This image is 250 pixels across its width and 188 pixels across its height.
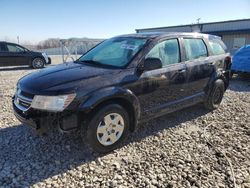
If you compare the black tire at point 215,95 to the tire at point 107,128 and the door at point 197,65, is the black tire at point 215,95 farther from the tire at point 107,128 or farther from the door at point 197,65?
the tire at point 107,128

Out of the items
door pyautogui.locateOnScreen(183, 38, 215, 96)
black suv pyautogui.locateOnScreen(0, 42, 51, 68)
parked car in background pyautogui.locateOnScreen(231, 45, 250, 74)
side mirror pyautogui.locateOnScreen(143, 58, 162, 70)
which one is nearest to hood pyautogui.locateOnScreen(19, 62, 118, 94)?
side mirror pyautogui.locateOnScreen(143, 58, 162, 70)

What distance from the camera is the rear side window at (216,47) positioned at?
5273 mm

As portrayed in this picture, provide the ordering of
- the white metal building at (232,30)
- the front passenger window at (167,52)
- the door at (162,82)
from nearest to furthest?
the door at (162,82) → the front passenger window at (167,52) → the white metal building at (232,30)

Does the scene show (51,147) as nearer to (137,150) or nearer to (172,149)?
(137,150)

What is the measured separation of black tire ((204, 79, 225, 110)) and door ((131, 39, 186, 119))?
108cm

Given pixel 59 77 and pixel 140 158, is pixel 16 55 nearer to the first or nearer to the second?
pixel 59 77

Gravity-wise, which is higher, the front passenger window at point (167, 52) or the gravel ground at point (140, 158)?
the front passenger window at point (167, 52)

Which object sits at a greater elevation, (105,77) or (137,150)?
(105,77)

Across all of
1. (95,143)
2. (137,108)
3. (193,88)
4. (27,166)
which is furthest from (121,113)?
(193,88)

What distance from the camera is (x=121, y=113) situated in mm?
3467

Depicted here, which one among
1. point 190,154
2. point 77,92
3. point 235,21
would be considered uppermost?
point 235,21

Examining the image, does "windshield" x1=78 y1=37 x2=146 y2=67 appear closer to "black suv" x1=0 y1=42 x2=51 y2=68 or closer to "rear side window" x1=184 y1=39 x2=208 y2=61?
"rear side window" x1=184 y1=39 x2=208 y2=61

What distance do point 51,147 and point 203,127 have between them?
2.88 metres

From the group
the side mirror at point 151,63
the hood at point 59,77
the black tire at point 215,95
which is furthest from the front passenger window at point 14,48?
the side mirror at point 151,63
